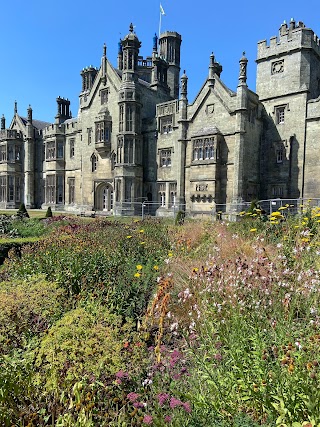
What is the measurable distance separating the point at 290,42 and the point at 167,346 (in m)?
27.3

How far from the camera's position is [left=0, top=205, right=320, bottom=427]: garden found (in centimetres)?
287

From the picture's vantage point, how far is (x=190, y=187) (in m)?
27.9

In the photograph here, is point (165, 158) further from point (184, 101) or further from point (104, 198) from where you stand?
point (104, 198)

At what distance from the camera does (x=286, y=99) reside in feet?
83.0

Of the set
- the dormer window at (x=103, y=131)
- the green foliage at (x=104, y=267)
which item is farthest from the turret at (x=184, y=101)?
the green foliage at (x=104, y=267)

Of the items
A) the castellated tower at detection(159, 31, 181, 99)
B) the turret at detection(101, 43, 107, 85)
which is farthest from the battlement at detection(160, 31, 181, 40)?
the turret at detection(101, 43, 107, 85)

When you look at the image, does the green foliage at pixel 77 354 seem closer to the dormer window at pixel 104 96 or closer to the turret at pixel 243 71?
the turret at pixel 243 71

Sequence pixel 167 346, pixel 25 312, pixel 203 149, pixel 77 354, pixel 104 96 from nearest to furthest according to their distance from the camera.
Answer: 1. pixel 77 354
2. pixel 167 346
3. pixel 25 312
4. pixel 203 149
5. pixel 104 96

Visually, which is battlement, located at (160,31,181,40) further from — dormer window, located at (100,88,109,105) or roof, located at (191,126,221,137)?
roof, located at (191,126,221,137)

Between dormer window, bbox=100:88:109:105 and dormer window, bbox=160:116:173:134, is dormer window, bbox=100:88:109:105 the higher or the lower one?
the higher one

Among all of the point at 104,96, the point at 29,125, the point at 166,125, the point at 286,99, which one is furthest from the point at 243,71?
the point at 29,125

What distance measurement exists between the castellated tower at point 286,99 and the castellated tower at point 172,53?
1525 centimetres

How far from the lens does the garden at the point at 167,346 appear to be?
2869mm

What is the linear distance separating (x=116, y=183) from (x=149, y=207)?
13.3ft
